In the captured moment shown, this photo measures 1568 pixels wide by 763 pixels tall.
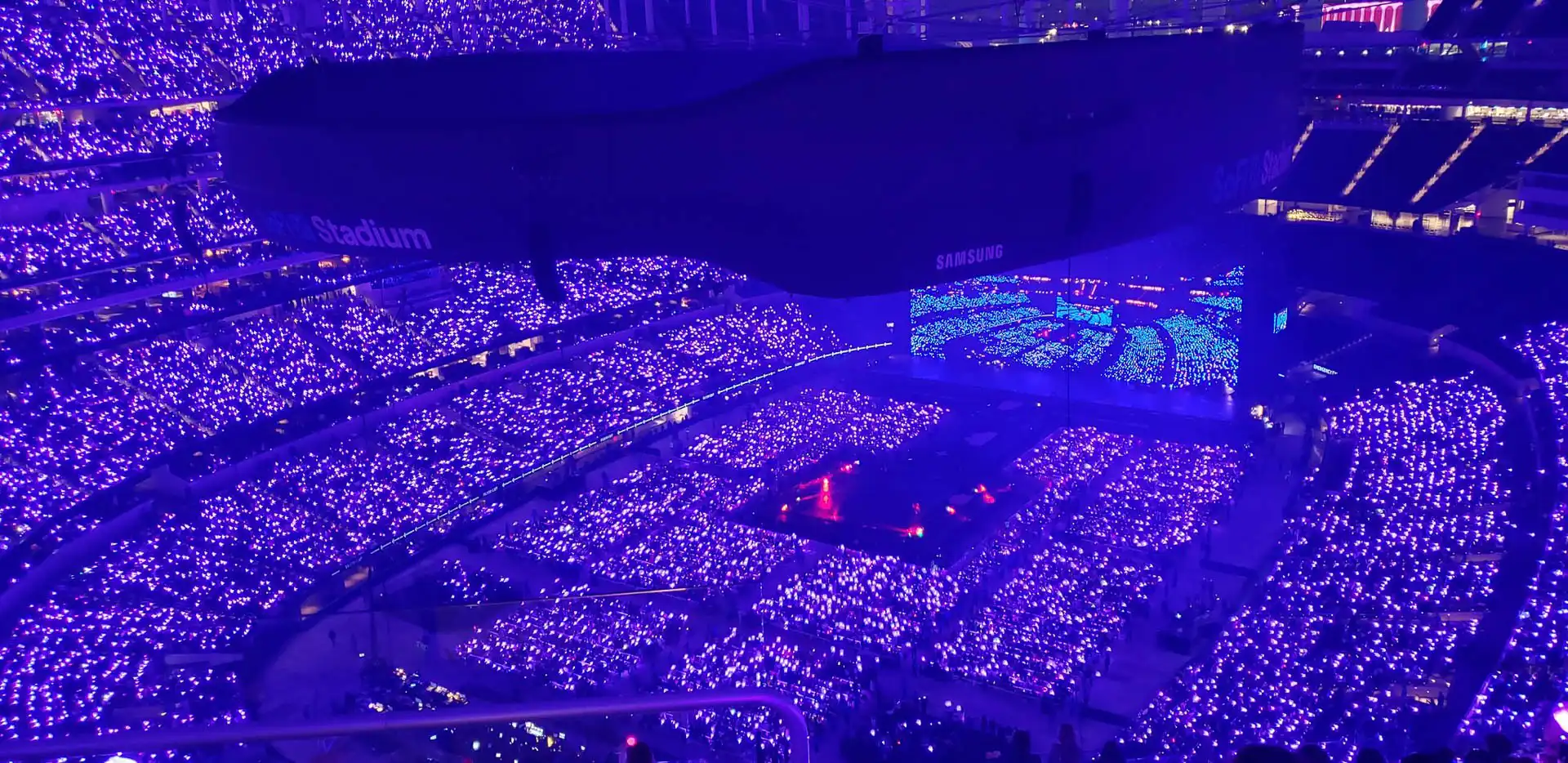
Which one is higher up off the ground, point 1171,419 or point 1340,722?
point 1340,722

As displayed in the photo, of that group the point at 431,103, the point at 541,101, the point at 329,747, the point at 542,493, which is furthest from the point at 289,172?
the point at 542,493

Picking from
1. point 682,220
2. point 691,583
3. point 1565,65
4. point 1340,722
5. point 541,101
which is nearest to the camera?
point 682,220

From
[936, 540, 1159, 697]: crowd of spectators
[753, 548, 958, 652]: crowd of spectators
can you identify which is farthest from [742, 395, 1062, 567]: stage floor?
[936, 540, 1159, 697]: crowd of spectators

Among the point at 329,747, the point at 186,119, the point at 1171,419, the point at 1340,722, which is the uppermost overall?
the point at 186,119

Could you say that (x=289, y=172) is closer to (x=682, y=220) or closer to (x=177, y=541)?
(x=682, y=220)

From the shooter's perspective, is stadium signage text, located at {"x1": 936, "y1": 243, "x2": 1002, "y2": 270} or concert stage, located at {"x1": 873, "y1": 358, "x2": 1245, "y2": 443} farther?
concert stage, located at {"x1": 873, "y1": 358, "x2": 1245, "y2": 443}

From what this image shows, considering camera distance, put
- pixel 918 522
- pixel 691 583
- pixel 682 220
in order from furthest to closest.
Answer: pixel 918 522 → pixel 691 583 → pixel 682 220

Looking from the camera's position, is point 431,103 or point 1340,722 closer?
point 431,103

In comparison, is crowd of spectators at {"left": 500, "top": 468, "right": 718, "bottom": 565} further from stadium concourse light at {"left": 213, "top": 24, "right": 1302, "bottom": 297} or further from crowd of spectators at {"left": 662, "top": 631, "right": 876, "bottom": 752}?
stadium concourse light at {"left": 213, "top": 24, "right": 1302, "bottom": 297}
